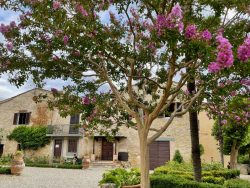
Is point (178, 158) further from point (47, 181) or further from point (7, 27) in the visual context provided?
point (7, 27)

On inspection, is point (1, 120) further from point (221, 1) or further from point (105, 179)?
point (221, 1)

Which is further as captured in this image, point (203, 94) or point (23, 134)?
point (23, 134)

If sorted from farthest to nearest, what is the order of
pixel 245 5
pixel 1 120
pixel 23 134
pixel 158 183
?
pixel 1 120, pixel 23 134, pixel 158 183, pixel 245 5

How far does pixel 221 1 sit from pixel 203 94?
249cm

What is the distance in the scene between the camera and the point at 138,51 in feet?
24.6

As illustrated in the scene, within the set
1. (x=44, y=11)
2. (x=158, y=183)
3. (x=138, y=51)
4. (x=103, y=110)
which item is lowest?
(x=158, y=183)

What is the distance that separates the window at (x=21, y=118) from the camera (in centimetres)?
3505

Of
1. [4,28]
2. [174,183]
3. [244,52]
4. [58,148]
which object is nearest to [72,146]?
[58,148]

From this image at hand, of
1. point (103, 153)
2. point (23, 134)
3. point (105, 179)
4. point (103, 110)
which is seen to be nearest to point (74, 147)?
point (103, 153)

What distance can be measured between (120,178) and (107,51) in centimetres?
505

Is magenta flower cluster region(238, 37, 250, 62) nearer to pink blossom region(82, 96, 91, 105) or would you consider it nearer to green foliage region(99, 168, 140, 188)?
pink blossom region(82, 96, 91, 105)

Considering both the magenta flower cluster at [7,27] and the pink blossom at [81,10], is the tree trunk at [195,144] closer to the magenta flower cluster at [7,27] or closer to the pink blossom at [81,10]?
the pink blossom at [81,10]

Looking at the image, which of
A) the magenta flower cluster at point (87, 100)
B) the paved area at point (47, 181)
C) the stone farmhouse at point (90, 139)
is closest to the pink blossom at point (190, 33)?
the magenta flower cluster at point (87, 100)

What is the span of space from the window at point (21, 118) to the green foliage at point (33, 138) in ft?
5.92
